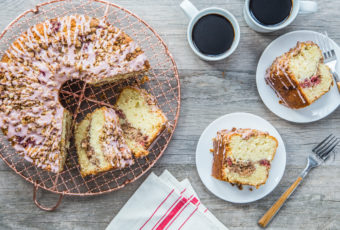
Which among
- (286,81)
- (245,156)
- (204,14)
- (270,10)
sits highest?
(204,14)

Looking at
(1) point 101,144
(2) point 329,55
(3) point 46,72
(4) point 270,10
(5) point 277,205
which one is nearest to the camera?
(3) point 46,72

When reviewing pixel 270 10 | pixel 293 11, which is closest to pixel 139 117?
pixel 270 10

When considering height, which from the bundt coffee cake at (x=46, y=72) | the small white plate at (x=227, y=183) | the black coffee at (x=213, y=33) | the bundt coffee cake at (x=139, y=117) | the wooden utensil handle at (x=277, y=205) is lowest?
the wooden utensil handle at (x=277, y=205)

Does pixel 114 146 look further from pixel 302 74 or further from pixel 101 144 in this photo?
pixel 302 74

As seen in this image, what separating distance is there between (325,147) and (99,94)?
200 centimetres

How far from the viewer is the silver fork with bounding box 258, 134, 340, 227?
10.3 feet

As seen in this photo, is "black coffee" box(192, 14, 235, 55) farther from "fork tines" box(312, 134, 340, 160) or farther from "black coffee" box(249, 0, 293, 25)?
"fork tines" box(312, 134, 340, 160)

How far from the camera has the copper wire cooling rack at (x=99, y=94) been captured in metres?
3.00

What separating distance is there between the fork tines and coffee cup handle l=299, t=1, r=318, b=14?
109 cm

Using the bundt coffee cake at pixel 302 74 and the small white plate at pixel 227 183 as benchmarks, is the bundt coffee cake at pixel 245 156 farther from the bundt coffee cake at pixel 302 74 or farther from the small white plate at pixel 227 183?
the bundt coffee cake at pixel 302 74

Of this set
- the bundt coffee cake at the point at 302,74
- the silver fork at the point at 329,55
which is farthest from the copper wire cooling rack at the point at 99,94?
the silver fork at the point at 329,55

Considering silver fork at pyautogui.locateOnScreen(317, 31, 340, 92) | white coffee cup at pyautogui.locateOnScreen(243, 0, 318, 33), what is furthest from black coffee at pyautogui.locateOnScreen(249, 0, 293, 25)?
silver fork at pyautogui.locateOnScreen(317, 31, 340, 92)

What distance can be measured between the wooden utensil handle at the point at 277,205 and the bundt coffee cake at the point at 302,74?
70 centimetres

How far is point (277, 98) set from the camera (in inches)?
122
